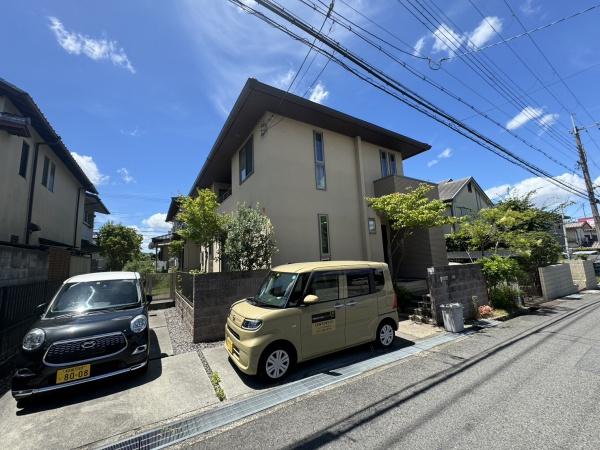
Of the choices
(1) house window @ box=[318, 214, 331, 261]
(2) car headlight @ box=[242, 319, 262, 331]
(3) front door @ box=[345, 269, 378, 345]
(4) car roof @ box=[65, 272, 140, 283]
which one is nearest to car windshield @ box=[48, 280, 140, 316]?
(4) car roof @ box=[65, 272, 140, 283]

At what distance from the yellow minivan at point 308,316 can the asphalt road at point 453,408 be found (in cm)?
79

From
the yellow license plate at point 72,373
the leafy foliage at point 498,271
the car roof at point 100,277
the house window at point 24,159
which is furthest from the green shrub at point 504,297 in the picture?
the house window at point 24,159

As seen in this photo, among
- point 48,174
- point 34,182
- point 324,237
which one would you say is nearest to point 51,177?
point 48,174

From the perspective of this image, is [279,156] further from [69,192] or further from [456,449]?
[69,192]

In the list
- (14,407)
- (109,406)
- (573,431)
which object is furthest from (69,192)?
(573,431)

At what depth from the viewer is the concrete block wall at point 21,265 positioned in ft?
19.6

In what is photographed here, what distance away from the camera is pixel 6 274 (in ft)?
19.7

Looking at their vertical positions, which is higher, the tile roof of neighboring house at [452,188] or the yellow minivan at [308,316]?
the tile roof of neighboring house at [452,188]

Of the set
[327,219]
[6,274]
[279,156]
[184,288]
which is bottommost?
[184,288]

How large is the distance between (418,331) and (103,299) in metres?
7.56

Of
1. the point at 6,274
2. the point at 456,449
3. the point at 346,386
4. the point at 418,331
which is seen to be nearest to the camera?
the point at 456,449

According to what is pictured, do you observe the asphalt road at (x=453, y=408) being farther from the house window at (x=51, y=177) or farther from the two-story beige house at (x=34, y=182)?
the house window at (x=51, y=177)

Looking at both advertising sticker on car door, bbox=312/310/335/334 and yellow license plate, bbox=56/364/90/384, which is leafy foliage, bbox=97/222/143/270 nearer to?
yellow license plate, bbox=56/364/90/384

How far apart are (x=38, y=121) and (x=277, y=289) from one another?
1076 cm
